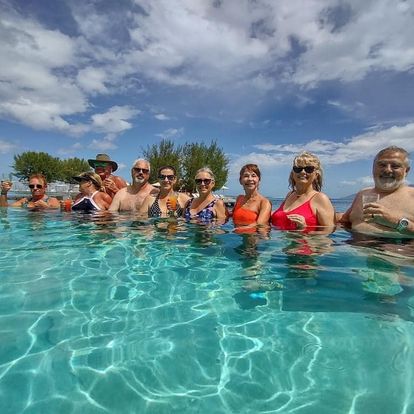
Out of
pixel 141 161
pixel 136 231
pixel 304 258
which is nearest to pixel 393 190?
pixel 304 258

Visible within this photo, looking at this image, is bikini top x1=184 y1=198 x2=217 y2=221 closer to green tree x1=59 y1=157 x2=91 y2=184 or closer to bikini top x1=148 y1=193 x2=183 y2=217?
bikini top x1=148 y1=193 x2=183 y2=217

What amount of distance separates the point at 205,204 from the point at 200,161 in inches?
1202

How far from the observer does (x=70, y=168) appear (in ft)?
216

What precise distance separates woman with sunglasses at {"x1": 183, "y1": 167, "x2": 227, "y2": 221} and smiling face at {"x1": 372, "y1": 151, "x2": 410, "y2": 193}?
3.19m

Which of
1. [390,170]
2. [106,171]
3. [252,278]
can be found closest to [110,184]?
[106,171]

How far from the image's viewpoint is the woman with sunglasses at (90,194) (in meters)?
8.49

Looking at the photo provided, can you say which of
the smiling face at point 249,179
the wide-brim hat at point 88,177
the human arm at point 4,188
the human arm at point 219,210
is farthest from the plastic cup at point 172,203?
the human arm at point 4,188

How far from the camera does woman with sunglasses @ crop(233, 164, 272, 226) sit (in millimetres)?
6343

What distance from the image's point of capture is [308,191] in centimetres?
551

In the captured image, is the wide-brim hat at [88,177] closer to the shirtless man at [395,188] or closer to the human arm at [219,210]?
the human arm at [219,210]

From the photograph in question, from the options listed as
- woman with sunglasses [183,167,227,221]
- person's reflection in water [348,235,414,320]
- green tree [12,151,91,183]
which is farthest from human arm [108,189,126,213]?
green tree [12,151,91,183]

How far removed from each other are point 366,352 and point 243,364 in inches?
33.8

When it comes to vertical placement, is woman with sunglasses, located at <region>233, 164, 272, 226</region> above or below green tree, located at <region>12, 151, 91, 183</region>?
below

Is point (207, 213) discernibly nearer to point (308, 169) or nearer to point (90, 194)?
point (308, 169)
